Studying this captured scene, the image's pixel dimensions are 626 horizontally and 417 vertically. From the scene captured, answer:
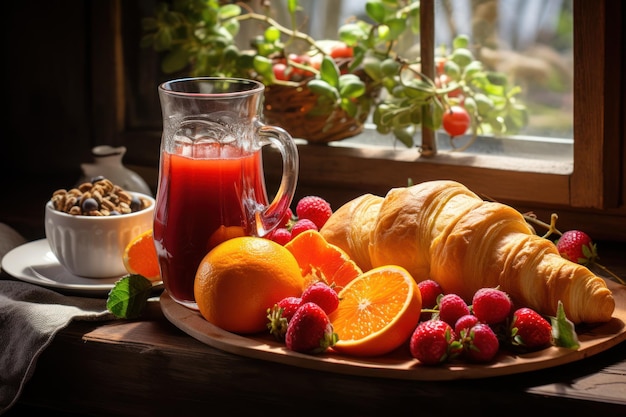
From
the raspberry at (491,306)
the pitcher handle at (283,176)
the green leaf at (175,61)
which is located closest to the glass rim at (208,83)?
the pitcher handle at (283,176)

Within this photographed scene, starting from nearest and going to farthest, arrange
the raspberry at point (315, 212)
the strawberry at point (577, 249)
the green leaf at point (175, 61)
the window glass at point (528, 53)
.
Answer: the strawberry at point (577, 249)
the raspberry at point (315, 212)
the window glass at point (528, 53)
the green leaf at point (175, 61)

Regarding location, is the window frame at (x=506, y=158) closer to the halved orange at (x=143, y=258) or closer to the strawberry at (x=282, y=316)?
the halved orange at (x=143, y=258)

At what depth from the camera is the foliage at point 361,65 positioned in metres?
1.58

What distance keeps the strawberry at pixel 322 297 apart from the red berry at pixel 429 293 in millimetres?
125

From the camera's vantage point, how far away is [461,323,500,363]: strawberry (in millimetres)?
999

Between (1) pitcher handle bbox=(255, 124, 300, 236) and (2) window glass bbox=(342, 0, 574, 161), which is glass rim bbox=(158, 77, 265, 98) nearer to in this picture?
(1) pitcher handle bbox=(255, 124, 300, 236)

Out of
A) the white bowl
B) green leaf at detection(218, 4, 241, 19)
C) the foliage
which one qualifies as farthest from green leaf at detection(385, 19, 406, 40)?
the white bowl

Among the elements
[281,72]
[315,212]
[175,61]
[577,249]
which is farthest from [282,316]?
[175,61]

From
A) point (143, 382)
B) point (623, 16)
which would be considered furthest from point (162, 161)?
point (623, 16)

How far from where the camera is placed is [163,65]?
178 cm

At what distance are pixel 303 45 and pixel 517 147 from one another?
486 millimetres

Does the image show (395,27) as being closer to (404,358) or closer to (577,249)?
(577,249)

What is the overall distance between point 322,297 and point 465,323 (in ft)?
0.57

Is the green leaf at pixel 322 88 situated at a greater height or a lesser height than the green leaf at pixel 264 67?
lesser
